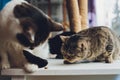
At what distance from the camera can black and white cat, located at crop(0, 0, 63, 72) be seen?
2.07 feet

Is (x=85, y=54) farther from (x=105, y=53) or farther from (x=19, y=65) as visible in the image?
(x=19, y=65)

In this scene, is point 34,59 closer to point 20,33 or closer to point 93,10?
point 20,33

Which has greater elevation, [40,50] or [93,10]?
[93,10]

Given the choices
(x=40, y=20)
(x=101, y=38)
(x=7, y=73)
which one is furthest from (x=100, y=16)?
(x=7, y=73)

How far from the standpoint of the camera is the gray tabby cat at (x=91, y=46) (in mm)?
669

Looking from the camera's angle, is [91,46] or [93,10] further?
[93,10]

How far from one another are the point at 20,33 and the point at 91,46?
0.22 metres

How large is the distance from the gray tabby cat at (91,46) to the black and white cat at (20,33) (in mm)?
75

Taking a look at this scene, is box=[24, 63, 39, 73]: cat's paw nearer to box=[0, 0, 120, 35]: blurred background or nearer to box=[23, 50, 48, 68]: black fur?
box=[23, 50, 48, 68]: black fur

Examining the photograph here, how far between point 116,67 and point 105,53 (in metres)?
0.08

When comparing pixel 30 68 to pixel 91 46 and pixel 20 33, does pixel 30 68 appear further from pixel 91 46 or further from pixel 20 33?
pixel 91 46

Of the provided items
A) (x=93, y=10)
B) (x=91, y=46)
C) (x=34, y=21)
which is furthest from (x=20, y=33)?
(x=93, y=10)

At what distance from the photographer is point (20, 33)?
0.63m

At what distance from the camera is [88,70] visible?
24.9 inches
